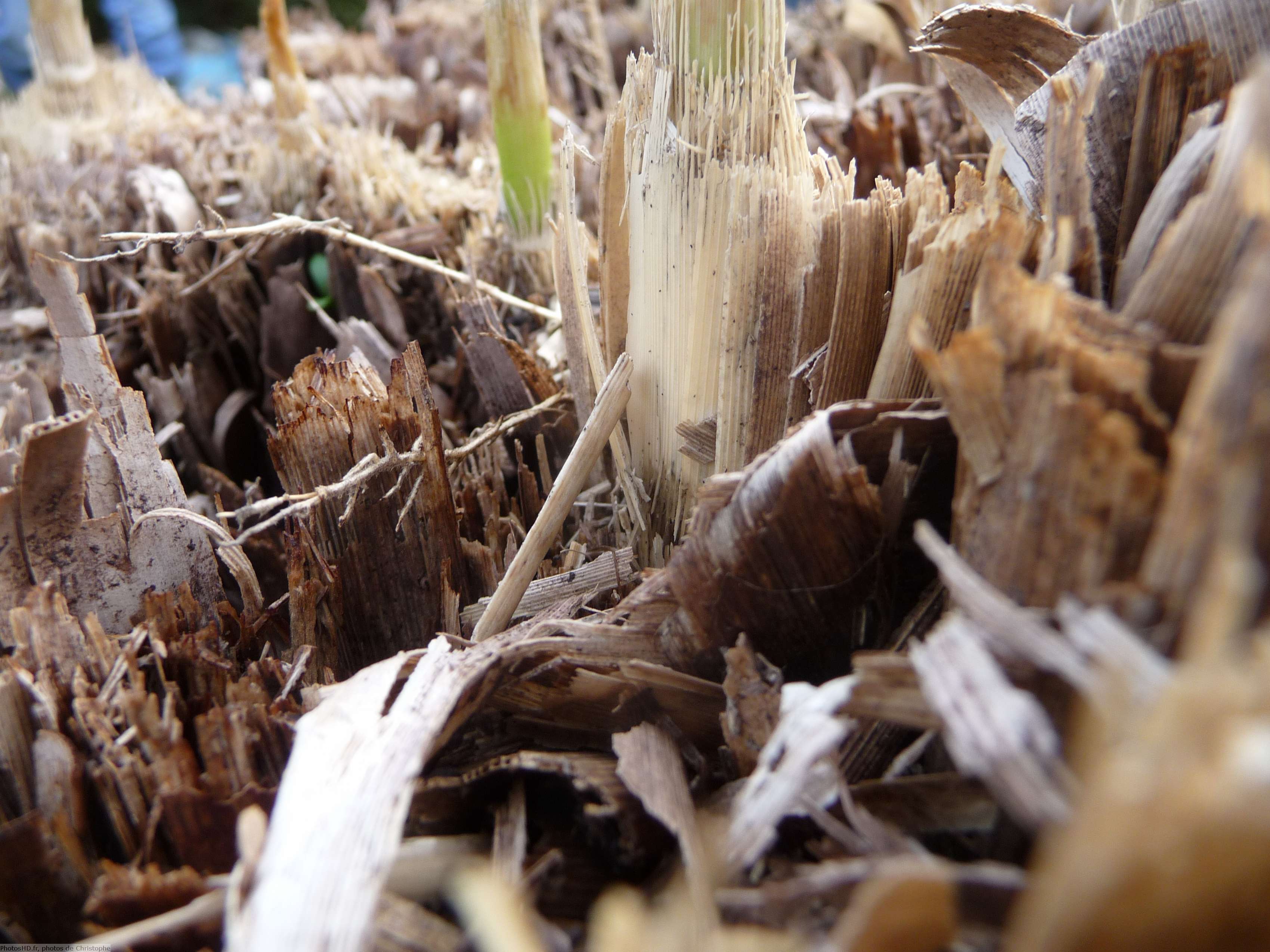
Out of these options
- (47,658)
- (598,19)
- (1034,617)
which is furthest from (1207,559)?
(598,19)

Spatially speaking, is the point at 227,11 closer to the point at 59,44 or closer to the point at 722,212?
the point at 59,44

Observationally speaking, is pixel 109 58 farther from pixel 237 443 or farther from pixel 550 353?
pixel 550 353

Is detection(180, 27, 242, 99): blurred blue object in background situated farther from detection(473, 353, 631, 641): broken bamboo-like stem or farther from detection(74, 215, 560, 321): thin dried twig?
detection(473, 353, 631, 641): broken bamboo-like stem

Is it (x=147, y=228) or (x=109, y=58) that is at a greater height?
(x=109, y=58)

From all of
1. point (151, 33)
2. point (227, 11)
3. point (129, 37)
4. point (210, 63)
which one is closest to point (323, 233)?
point (129, 37)

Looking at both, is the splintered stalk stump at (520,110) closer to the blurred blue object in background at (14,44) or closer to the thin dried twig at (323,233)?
the thin dried twig at (323,233)

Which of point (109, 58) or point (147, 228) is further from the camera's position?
point (109, 58)
